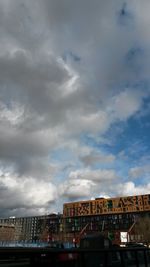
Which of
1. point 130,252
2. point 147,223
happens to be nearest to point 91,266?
point 130,252

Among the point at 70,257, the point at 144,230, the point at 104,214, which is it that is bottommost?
the point at 70,257

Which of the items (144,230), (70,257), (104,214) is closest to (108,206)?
(104,214)

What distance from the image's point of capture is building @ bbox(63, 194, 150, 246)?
124975mm

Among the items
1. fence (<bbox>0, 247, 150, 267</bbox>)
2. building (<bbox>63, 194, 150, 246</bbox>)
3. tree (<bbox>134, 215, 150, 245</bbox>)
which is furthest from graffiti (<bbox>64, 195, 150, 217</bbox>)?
fence (<bbox>0, 247, 150, 267</bbox>)

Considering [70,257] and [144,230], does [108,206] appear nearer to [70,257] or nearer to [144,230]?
[144,230]

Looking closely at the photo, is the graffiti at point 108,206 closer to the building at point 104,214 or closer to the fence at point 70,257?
the building at point 104,214

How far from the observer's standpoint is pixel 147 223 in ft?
259

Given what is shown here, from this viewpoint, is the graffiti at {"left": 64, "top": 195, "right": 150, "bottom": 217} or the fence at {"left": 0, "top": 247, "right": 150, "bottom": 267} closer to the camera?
the fence at {"left": 0, "top": 247, "right": 150, "bottom": 267}

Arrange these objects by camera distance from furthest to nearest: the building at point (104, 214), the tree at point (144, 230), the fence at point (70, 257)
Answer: the building at point (104, 214), the tree at point (144, 230), the fence at point (70, 257)

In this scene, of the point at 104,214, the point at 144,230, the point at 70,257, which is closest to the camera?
the point at 70,257

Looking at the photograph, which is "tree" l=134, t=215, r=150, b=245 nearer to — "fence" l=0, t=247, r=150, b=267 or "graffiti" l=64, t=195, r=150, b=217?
"graffiti" l=64, t=195, r=150, b=217

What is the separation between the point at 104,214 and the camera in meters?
132

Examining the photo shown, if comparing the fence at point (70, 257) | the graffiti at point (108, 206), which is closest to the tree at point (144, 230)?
the graffiti at point (108, 206)

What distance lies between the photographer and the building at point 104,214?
12497 centimetres
